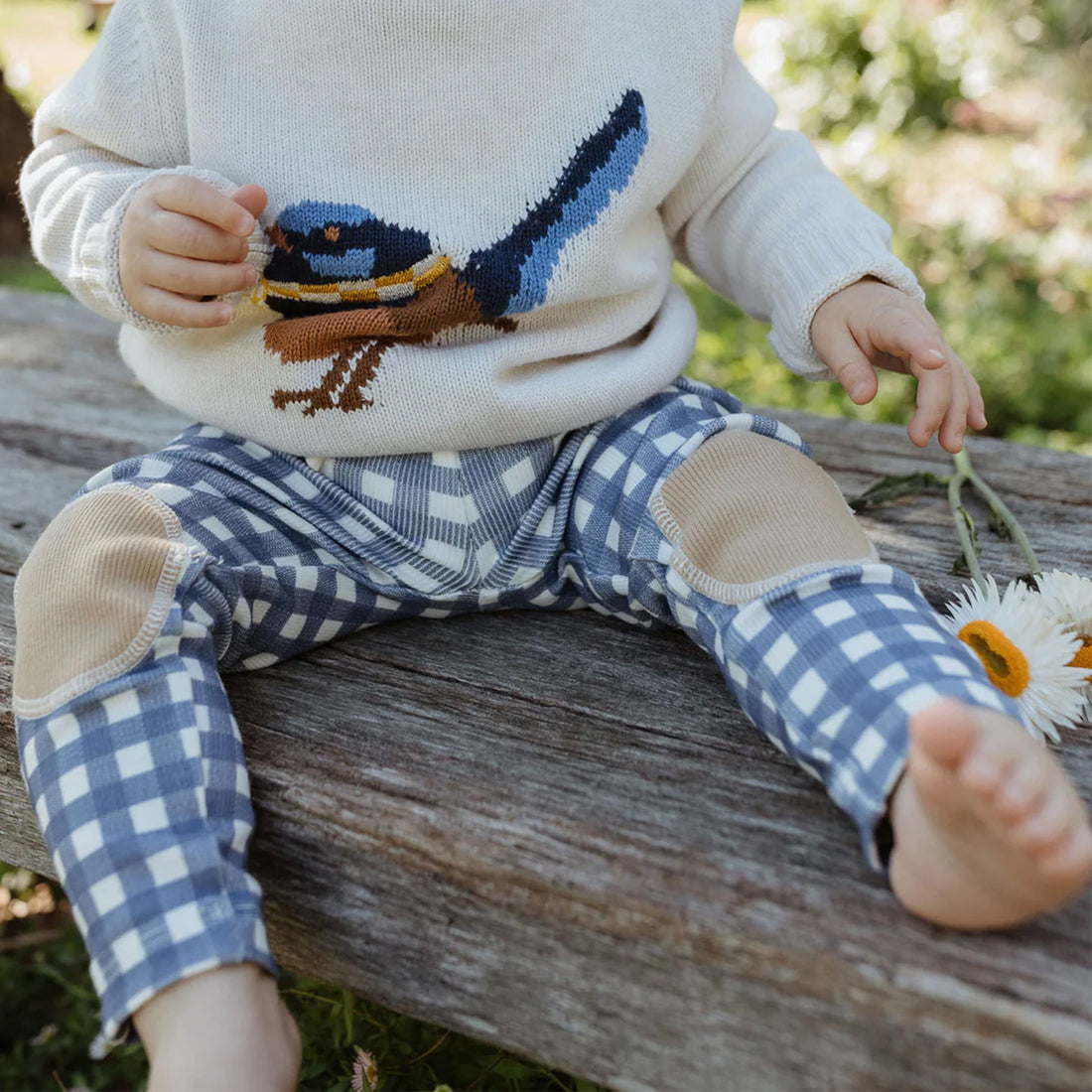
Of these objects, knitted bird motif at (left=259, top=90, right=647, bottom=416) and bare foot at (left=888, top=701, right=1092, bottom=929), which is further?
knitted bird motif at (left=259, top=90, right=647, bottom=416)

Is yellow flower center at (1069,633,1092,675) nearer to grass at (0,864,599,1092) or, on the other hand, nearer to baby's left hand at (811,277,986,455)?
baby's left hand at (811,277,986,455)

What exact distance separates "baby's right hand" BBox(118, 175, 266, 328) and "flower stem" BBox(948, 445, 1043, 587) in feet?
2.73

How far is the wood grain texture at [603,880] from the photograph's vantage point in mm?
852

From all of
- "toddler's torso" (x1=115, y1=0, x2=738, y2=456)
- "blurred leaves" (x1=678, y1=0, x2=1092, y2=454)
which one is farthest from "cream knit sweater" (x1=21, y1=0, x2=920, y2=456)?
"blurred leaves" (x1=678, y1=0, x2=1092, y2=454)

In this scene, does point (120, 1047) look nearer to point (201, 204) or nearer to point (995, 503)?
point (201, 204)

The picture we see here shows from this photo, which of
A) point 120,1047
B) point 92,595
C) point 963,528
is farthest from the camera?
point 120,1047

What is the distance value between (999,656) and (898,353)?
1.11 ft

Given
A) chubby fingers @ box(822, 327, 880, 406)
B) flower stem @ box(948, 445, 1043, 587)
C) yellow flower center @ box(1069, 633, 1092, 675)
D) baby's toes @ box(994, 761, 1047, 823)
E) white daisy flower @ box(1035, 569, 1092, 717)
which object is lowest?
flower stem @ box(948, 445, 1043, 587)

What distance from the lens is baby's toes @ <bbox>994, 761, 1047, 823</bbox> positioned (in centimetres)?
77

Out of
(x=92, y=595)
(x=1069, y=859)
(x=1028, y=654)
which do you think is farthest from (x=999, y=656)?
(x=92, y=595)

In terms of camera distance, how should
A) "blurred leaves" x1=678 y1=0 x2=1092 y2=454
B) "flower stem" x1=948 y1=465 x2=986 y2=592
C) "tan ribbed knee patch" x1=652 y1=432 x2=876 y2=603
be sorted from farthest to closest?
"blurred leaves" x1=678 y1=0 x2=1092 y2=454
"flower stem" x1=948 y1=465 x2=986 y2=592
"tan ribbed knee patch" x1=652 y1=432 x2=876 y2=603

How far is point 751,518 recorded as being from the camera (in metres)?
1.13

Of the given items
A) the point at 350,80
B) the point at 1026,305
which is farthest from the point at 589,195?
the point at 1026,305

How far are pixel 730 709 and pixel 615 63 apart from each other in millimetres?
736
